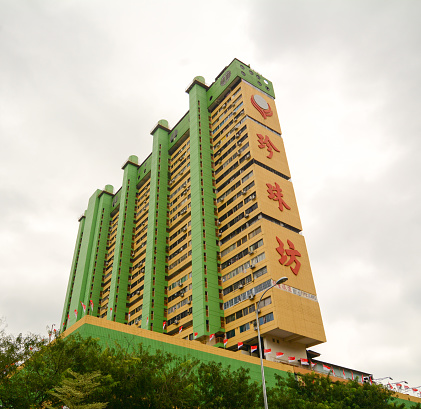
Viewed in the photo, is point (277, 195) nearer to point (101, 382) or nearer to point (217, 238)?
point (217, 238)

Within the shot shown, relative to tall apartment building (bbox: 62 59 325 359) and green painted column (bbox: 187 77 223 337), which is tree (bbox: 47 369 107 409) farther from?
green painted column (bbox: 187 77 223 337)

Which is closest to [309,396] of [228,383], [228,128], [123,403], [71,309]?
[228,383]

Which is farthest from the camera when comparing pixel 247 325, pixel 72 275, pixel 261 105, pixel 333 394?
pixel 72 275

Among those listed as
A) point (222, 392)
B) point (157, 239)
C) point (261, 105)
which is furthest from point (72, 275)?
point (222, 392)

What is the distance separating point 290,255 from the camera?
6619cm

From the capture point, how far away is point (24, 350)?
2780 centimetres

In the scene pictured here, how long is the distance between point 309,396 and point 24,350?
946 inches

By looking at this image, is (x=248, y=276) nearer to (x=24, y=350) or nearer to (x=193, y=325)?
(x=193, y=325)

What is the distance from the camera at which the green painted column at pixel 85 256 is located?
110 m

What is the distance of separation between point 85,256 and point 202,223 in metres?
56.0

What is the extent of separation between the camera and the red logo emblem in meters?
84.9

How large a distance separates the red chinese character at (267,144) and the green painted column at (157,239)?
28674 mm

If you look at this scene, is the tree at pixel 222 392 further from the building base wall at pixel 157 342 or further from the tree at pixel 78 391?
the tree at pixel 78 391

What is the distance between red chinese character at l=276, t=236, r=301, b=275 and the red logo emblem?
3071 centimetres
